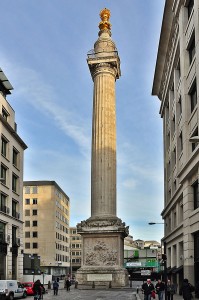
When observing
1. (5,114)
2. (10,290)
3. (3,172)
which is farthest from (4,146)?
(10,290)

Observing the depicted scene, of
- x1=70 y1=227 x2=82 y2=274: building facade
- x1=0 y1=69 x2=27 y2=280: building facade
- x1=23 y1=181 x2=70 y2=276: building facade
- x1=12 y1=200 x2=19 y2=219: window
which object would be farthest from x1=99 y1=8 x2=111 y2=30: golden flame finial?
x1=70 y1=227 x2=82 y2=274: building facade

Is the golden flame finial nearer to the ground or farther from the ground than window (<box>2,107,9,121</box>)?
farther from the ground

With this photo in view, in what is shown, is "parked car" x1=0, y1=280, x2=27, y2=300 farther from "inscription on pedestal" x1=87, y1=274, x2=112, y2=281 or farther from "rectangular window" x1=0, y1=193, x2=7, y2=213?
"inscription on pedestal" x1=87, y1=274, x2=112, y2=281

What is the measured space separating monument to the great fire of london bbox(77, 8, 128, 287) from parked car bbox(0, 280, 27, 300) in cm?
1633

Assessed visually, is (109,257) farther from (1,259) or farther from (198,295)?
(198,295)

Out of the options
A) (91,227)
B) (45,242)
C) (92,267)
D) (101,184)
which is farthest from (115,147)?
(45,242)

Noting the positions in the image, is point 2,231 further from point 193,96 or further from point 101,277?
point 193,96

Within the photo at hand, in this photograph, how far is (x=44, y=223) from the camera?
124 metres

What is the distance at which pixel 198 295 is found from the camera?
31734 millimetres

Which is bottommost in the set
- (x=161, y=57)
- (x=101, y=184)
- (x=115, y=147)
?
(x=101, y=184)

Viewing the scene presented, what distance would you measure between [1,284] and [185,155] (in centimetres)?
1889

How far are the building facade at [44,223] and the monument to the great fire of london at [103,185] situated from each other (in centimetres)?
6104

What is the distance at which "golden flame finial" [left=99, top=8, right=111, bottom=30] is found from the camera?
73812 mm

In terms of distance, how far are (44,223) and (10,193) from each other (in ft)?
218
